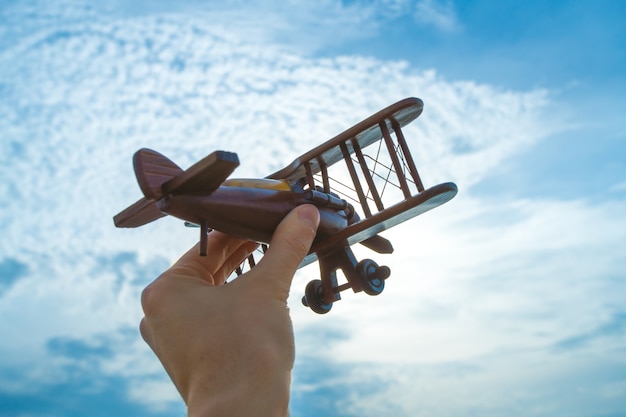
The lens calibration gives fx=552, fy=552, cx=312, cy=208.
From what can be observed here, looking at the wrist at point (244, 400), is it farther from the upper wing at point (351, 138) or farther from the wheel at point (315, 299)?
the upper wing at point (351, 138)

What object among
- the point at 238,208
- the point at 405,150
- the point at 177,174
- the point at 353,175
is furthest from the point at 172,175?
the point at 405,150

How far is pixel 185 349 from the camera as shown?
2.68 m

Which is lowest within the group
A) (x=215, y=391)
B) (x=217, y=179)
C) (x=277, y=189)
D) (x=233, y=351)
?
(x=215, y=391)

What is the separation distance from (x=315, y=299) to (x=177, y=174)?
1.88 meters

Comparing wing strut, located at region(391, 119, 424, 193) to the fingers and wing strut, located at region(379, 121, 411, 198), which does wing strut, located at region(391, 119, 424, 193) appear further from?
the fingers

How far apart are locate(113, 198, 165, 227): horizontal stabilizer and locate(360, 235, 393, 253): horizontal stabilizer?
2175 millimetres

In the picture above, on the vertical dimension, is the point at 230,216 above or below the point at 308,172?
below

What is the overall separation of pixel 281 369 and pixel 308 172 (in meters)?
2.84

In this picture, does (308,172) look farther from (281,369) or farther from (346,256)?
(281,369)

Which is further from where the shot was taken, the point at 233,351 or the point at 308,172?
the point at 308,172

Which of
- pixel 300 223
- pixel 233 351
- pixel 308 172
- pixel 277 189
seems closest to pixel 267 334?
pixel 233 351

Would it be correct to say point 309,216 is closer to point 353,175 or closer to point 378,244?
point 353,175

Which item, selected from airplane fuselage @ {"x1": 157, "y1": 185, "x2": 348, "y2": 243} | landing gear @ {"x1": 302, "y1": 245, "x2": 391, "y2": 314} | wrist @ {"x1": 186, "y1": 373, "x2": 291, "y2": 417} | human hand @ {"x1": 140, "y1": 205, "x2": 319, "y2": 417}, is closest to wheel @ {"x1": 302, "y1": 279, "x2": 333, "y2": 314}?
landing gear @ {"x1": 302, "y1": 245, "x2": 391, "y2": 314}

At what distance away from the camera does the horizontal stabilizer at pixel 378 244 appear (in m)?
5.73
